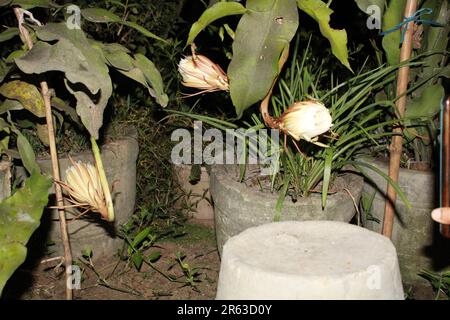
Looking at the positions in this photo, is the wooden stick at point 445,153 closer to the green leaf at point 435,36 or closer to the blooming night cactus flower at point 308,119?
the blooming night cactus flower at point 308,119

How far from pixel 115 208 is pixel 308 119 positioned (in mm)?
898

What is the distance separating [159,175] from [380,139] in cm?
94

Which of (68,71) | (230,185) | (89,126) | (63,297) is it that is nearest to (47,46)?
(68,71)

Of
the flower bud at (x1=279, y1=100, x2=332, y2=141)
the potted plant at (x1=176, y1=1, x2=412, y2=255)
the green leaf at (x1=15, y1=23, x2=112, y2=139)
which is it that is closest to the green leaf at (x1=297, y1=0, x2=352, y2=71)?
the potted plant at (x1=176, y1=1, x2=412, y2=255)

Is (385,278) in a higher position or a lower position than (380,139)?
lower

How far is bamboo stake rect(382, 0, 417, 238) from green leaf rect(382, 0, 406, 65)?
0.03 metres

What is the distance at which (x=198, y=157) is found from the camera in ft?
8.06

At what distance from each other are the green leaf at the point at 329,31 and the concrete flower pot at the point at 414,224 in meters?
0.54

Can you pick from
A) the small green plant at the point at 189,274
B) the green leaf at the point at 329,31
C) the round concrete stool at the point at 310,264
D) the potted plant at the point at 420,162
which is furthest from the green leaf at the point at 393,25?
the small green plant at the point at 189,274

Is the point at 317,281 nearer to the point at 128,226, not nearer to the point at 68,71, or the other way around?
the point at 68,71

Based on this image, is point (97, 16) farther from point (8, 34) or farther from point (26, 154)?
point (26, 154)

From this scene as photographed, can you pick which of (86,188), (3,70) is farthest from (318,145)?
(3,70)

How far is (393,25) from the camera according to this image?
1718 mm

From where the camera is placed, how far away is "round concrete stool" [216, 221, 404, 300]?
3.85 feet
